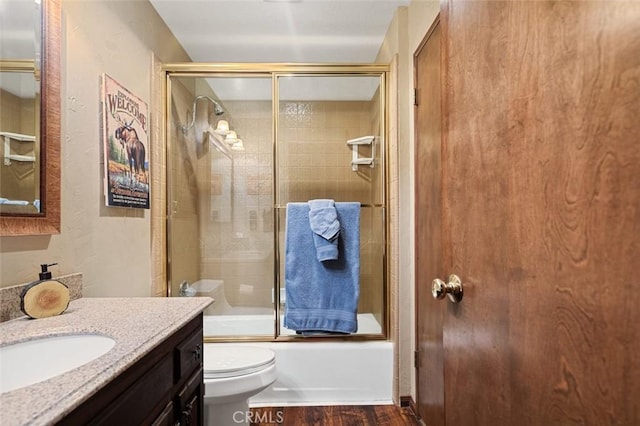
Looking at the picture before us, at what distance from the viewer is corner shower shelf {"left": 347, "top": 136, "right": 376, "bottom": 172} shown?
2.54 metres

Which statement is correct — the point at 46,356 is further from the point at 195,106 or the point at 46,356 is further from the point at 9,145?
the point at 195,106

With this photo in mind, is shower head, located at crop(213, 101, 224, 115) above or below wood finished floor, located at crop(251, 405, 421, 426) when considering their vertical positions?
above

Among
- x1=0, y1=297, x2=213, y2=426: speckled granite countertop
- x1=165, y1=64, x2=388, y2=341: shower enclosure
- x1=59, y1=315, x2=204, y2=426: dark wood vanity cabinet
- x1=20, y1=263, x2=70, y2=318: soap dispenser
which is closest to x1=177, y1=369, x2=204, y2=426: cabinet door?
x1=59, y1=315, x2=204, y2=426: dark wood vanity cabinet

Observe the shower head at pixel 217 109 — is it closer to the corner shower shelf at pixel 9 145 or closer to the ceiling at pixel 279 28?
the ceiling at pixel 279 28

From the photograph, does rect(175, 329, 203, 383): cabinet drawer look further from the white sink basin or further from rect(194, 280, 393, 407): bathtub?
rect(194, 280, 393, 407): bathtub

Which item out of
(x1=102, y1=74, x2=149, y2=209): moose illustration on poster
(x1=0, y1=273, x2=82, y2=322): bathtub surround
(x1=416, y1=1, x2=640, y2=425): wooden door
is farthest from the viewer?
(x1=102, y1=74, x2=149, y2=209): moose illustration on poster

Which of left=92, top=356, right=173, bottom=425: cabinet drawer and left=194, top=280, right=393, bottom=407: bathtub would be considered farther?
left=194, top=280, right=393, bottom=407: bathtub

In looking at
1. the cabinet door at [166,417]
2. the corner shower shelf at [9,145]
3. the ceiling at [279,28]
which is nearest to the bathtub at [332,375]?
the cabinet door at [166,417]

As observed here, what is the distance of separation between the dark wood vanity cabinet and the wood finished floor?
2.76ft

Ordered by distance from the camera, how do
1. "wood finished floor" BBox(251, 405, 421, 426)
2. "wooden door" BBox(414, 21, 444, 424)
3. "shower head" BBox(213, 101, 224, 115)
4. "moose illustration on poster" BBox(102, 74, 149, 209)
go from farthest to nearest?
"shower head" BBox(213, 101, 224, 115) → "wood finished floor" BBox(251, 405, 421, 426) → "wooden door" BBox(414, 21, 444, 424) → "moose illustration on poster" BBox(102, 74, 149, 209)

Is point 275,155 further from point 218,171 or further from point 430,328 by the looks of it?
point 430,328

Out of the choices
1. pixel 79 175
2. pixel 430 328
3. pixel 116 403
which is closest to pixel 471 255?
pixel 116 403

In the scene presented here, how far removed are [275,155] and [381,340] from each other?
4.87 ft

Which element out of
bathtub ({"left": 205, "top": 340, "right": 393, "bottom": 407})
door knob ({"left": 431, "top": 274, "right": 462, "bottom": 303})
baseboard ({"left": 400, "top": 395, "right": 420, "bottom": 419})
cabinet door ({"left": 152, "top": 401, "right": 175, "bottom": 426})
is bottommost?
baseboard ({"left": 400, "top": 395, "right": 420, "bottom": 419})
